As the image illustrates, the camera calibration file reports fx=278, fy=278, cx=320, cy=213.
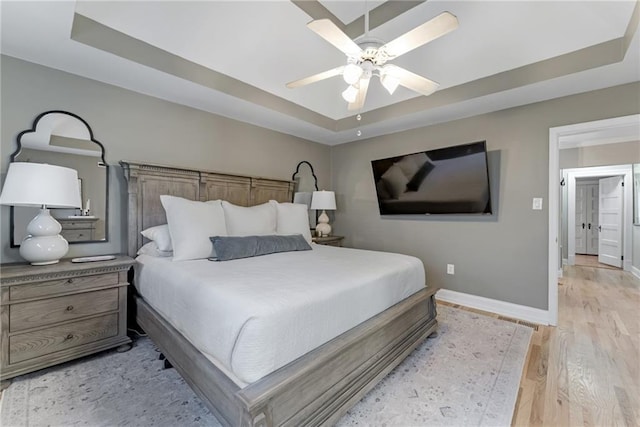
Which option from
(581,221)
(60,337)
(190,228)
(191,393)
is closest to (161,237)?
(190,228)

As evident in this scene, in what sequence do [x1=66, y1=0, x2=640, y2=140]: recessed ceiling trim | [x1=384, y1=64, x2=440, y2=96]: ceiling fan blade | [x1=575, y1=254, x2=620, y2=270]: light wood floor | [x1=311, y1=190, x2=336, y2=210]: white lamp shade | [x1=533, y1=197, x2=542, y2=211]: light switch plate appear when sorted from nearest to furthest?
1. [x1=384, y1=64, x2=440, y2=96]: ceiling fan blade
2. [x1=66, y1=0, x2=640, y2=140]: recessed ceiling trim
3. [x1=533, y1=197, x2=542, y2=211]: light switch plate
4. [x1=311, y1=190, x2=336, y2=210]: white lamp shade
5. [x1=575, y1=254, x2=620, y2=270]: light wood floor

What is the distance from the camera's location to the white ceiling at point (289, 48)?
2059 mm

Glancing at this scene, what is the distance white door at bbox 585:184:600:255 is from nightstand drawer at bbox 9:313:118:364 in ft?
34.2

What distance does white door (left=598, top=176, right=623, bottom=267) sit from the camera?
5.58 m

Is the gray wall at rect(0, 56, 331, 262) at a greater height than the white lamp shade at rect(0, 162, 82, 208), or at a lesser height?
greater

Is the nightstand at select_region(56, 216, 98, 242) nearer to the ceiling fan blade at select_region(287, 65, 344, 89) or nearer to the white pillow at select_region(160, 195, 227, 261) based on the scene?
the white pillow at select_region(160, 195, 227, 261)

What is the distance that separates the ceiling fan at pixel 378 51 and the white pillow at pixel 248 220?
137 centimetres

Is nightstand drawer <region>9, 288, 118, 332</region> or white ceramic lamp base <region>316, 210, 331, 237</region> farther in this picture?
white ceramic lamp base <region>316, 210, 331, 237</region>

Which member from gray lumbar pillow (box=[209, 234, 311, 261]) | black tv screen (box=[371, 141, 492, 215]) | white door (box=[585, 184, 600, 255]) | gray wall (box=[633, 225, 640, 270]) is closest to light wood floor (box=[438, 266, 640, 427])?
black tv screen (box=[371, 141, 492, 215])

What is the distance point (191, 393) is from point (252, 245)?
1.19 metres

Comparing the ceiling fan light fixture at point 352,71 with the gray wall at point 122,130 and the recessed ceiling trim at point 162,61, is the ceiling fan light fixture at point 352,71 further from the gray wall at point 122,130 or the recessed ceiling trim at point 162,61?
the gray wall at point 122,130

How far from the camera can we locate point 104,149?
8.48ft

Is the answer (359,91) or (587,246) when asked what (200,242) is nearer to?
(359,91)

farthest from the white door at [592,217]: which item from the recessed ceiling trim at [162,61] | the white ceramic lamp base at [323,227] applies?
the recessed ceiling trim at [162,61]
